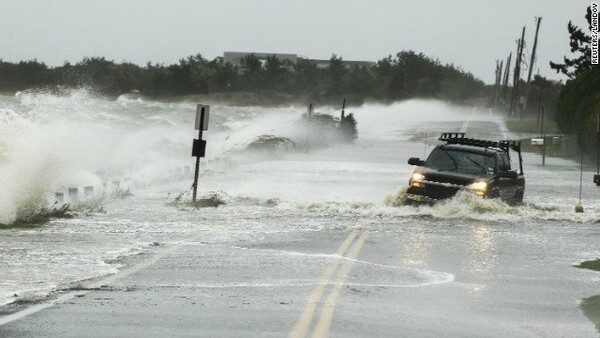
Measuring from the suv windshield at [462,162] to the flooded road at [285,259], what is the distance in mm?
943

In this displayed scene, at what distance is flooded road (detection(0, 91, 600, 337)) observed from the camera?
1100 cm

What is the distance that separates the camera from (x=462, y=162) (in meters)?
26.0

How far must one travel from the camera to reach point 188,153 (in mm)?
67375

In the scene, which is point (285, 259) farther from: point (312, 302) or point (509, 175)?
point (509, 175)

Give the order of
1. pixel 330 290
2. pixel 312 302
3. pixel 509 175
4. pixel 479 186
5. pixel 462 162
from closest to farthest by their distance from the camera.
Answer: pixel 312 302 < pixel 330 290 < pixel 479 186 < pixel 509 175 < pixel 462 162

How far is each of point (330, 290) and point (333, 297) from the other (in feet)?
2.00

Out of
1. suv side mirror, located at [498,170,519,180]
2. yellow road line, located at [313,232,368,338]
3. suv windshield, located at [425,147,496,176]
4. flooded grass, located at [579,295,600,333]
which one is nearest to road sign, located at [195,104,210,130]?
suv windshield, located at [425,147,496,176]

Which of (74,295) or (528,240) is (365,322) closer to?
(74,295)

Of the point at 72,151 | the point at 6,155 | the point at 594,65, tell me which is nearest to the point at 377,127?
the point at 594,65

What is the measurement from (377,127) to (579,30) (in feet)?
80.2

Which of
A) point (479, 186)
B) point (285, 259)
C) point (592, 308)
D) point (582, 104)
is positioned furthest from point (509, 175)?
point (582, 104)

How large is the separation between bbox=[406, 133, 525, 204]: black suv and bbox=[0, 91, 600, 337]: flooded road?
317mm

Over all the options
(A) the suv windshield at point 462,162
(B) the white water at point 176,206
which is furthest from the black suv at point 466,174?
(B) the white water at point 176,206
